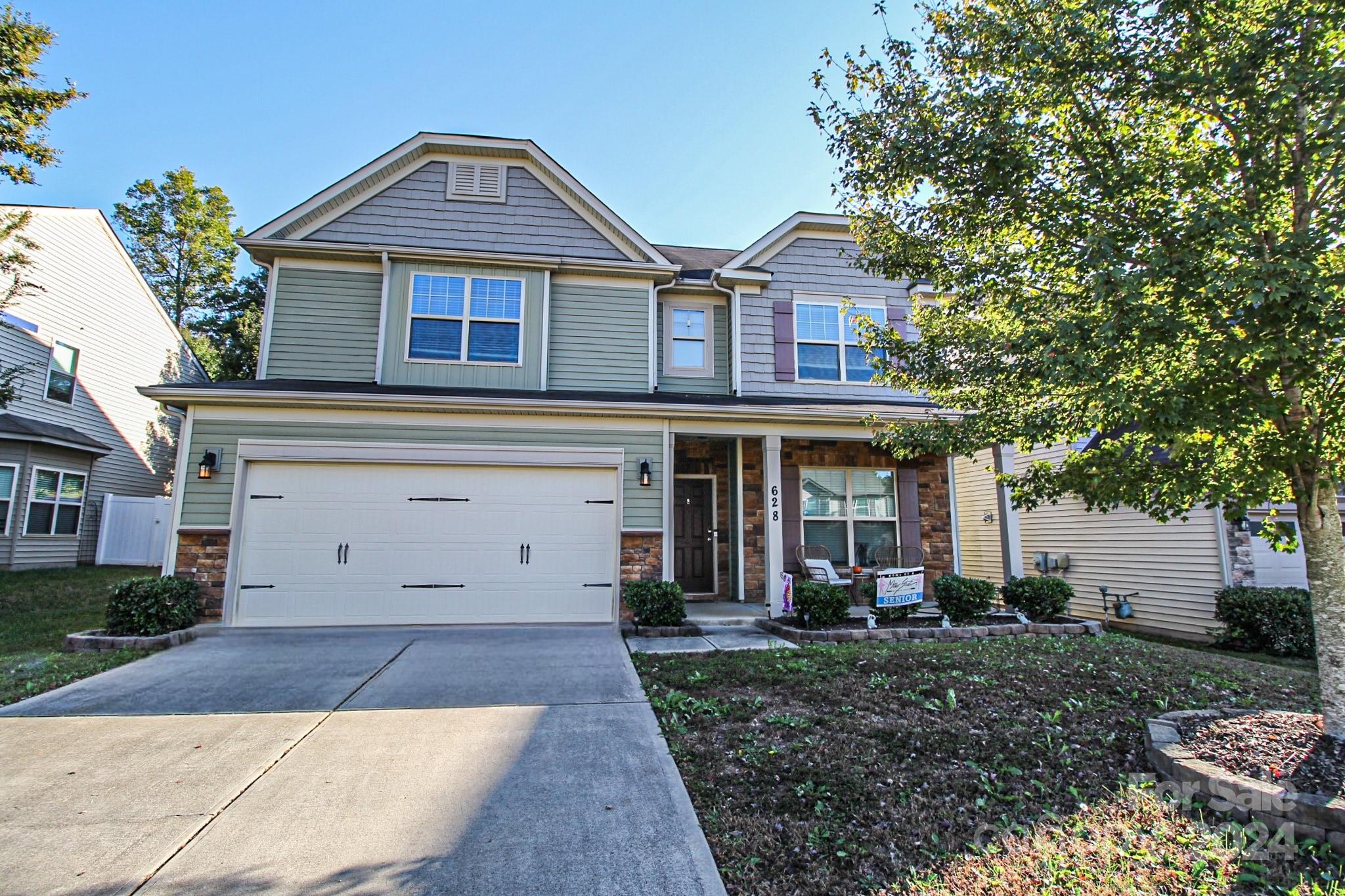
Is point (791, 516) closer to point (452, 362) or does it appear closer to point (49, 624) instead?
point (452, 362)

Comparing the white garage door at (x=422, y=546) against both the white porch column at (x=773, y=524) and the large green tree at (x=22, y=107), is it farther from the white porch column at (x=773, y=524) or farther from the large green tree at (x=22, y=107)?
the large green tree at (x=22, y=107)

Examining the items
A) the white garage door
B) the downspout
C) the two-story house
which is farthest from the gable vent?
the white garage door

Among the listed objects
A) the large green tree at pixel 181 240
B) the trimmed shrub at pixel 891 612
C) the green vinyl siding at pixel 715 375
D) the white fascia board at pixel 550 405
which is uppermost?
the large green tree at pixel 181 240

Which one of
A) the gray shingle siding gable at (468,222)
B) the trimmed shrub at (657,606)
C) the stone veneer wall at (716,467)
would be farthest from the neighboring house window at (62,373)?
the trimmed shrub at (657,606)

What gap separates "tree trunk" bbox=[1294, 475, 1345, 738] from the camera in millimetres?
3369

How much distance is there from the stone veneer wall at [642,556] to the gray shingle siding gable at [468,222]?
14.9 feet

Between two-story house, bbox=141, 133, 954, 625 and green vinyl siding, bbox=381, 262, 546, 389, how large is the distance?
30mm

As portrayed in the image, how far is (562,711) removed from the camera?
14.8ft

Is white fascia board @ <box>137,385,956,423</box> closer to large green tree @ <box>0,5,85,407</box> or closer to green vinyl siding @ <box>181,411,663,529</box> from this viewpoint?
green vinyl siding @ <box>181,411,663,529</box>

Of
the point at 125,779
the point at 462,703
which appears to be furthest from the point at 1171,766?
the point at 125,779

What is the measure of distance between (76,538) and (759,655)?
16.1 metres

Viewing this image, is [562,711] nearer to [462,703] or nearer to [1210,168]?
[462,703]

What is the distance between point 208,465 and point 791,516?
8.11 metres

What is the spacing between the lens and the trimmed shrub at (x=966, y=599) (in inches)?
306
